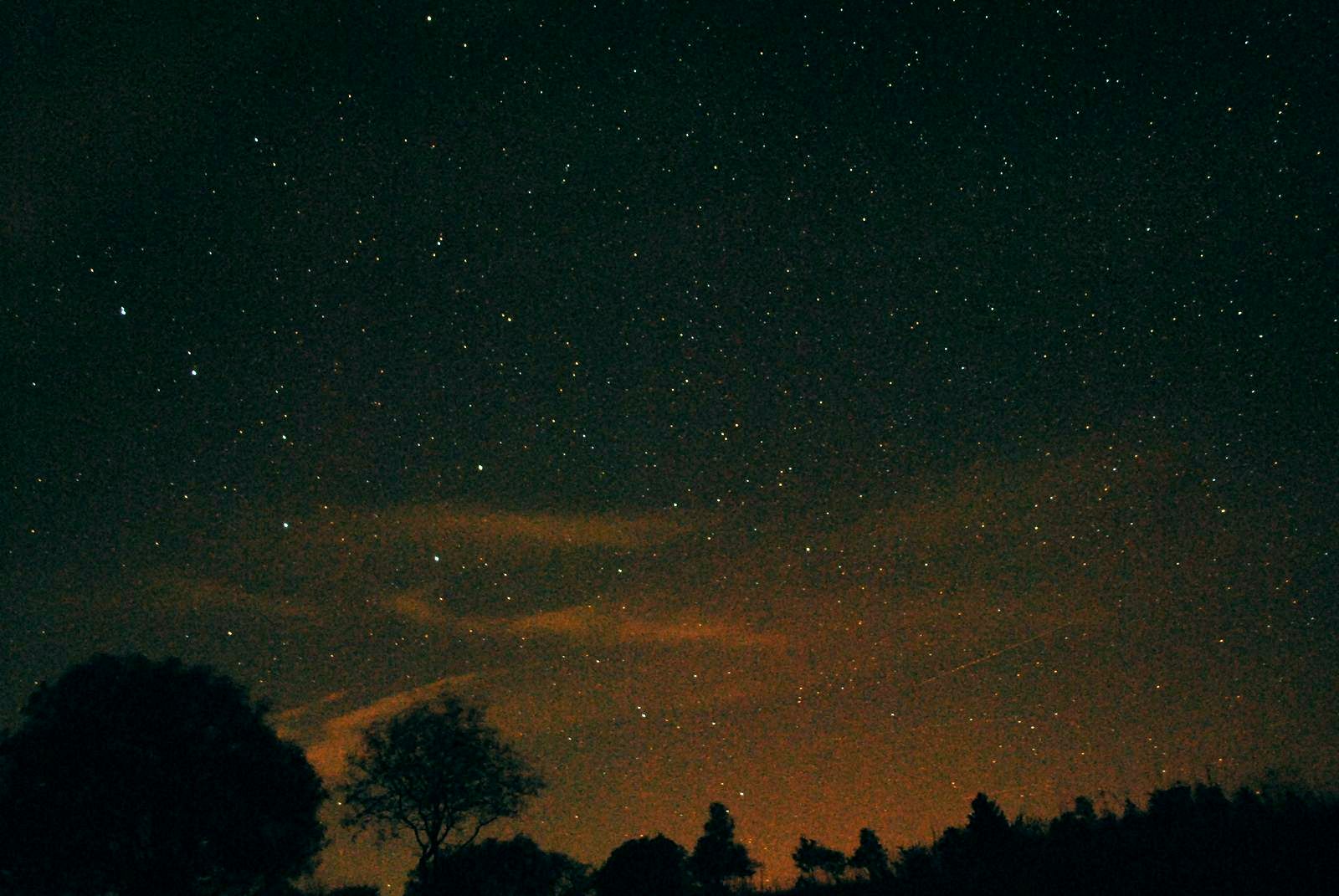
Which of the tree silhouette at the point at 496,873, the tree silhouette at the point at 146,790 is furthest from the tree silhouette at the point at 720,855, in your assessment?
the tree silhouette at the point at 146,790

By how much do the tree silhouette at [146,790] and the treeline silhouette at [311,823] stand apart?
0.04m

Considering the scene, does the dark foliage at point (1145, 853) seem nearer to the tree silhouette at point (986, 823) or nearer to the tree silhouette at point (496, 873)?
the tree silhouette at point (986, 823)

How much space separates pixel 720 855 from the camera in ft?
142

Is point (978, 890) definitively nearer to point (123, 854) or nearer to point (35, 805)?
point (123, 854)

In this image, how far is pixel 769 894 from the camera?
23.8 meters

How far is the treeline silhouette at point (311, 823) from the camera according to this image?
13.3m

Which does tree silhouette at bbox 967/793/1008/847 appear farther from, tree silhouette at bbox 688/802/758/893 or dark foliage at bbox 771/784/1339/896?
tree silhouette at bbox 688/802/758/893

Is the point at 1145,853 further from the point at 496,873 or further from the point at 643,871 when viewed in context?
the point at 496,873

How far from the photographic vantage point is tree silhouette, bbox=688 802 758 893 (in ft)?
140

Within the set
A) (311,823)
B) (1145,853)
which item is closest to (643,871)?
(311,823)

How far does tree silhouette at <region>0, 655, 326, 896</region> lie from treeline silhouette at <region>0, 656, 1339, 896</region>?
0.04m

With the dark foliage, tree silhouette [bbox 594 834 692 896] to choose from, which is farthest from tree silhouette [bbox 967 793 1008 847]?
tree silhouette [bbox 594 834 692 896]

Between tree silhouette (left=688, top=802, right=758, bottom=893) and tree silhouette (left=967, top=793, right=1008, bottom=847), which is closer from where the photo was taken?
tree silhouette (left=967, top=793, right=1008, bottom=847)

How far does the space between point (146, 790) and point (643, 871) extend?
14278mm
